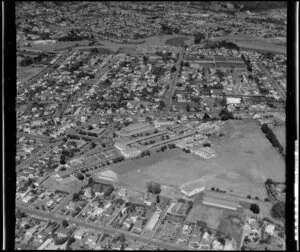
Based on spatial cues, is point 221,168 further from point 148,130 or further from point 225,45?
point 225,45

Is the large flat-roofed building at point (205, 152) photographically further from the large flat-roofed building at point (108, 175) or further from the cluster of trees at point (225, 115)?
the cluster of trees at point (225, 115)

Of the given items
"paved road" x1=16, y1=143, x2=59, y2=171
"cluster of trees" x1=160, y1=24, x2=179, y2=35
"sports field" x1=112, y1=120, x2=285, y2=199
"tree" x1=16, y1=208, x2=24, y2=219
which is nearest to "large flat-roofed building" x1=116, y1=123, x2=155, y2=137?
"sports field" x1=112, y1=120, x2=285, y2=199

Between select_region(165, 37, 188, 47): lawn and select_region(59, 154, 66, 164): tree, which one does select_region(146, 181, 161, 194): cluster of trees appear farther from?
select_region(165, 37, 188, 47): lawn

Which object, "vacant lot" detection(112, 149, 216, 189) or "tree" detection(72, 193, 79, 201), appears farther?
"vacant lot" detection(112, 149, 216, 189)

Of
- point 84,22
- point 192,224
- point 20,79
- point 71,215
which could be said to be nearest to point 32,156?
point 71,215

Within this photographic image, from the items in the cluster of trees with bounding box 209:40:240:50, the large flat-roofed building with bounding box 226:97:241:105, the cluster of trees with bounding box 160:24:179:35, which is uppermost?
the cluster of trees with bounding box 160:24:179:35
